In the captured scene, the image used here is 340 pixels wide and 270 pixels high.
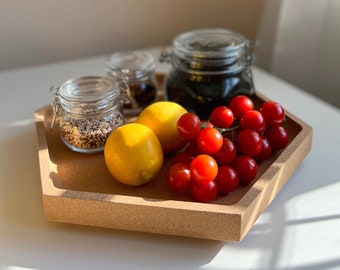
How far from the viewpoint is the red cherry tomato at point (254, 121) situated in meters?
0.85

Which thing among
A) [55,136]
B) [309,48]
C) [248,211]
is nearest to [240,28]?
[309,48]

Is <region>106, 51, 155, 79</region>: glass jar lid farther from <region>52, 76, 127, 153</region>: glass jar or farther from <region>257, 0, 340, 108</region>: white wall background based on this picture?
<region>257, 0, 340, 108</region>: white wall background

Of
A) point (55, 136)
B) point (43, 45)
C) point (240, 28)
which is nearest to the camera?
point (55, 136)

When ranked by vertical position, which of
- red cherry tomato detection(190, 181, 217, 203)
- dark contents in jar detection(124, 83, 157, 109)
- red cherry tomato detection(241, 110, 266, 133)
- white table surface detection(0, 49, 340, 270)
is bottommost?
white table surface detection(0, 49, 340, 270)

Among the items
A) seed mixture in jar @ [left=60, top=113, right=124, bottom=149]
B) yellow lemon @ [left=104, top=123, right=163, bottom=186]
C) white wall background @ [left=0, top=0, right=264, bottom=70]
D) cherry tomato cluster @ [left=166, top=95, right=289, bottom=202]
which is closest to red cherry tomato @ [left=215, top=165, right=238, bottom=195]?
cherry tomato cluster @ [left=166, top=95, right=289, bottom=202]

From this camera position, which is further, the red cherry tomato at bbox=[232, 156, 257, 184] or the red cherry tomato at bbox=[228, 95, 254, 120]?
the red cherry tomato at bbox=[228, 95, 254, 120]

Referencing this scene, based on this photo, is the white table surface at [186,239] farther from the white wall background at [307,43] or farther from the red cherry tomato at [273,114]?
the white wall background at [307,43]

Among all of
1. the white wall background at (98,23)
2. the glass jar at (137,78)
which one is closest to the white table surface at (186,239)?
the glass jar at (137,78)

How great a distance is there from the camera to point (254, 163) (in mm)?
811

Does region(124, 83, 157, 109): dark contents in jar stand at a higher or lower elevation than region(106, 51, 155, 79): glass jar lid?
lower

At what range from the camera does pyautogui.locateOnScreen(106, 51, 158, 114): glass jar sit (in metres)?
1.06

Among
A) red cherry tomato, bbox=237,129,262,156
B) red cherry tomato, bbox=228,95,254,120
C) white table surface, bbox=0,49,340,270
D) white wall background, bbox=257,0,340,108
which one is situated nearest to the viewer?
white table surface, bbox=0,49,340,270

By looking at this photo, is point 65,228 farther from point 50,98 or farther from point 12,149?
point 50,98

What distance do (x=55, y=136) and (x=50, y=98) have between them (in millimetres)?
262
